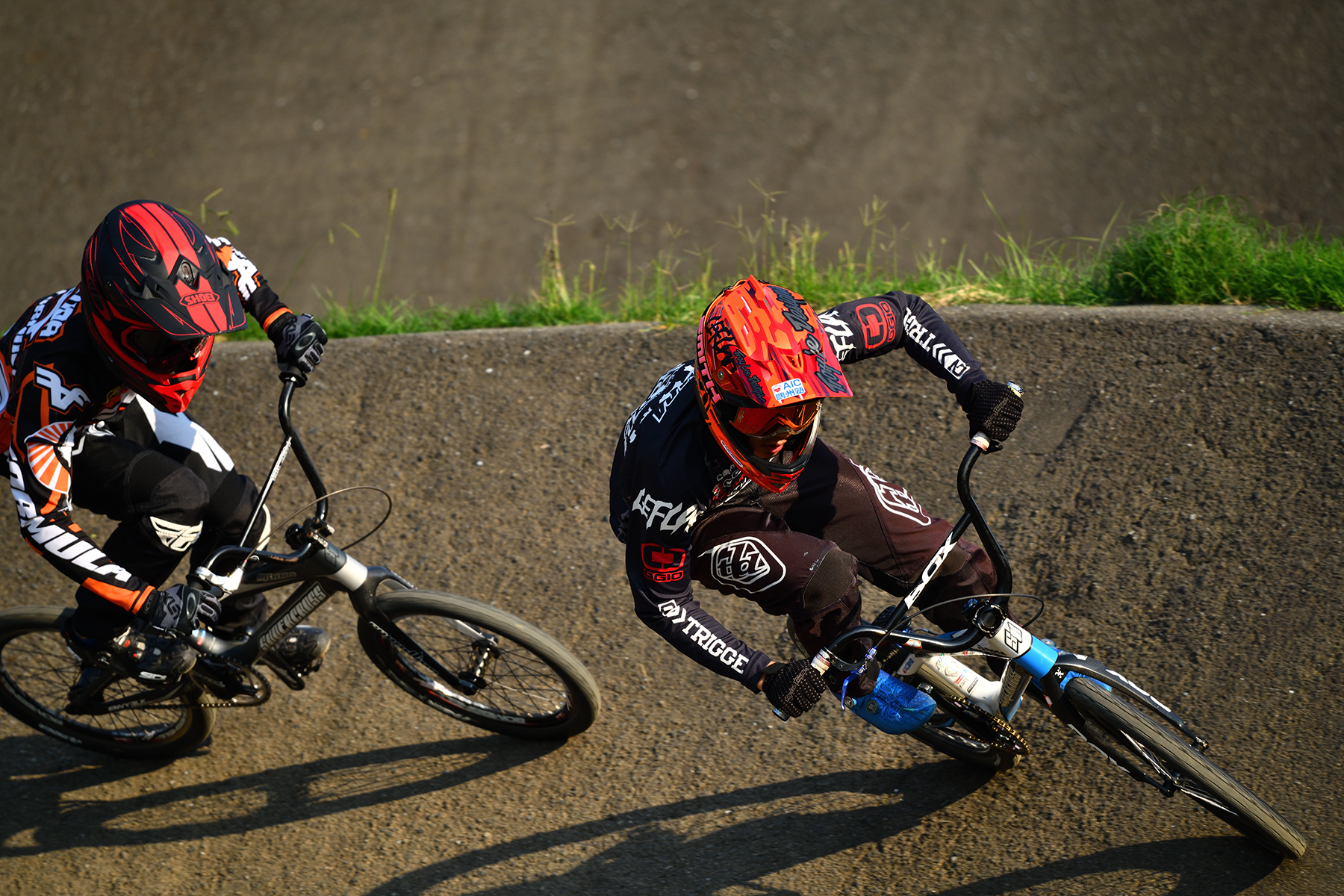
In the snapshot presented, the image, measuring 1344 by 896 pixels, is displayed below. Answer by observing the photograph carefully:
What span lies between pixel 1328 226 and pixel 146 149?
12.4 m

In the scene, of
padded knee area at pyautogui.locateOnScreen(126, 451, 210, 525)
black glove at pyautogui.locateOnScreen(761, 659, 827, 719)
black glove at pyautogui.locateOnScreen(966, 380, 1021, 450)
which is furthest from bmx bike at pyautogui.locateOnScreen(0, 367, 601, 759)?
black glove at pyautogui.locateOnScreen(966, 380, 1021, 450)

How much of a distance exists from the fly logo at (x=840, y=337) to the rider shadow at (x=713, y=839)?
1.87 metres

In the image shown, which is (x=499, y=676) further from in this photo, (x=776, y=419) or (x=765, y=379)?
(x=765, y=379)

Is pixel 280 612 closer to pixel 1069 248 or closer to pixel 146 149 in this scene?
pixel 1069 248

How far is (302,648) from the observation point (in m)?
4.29

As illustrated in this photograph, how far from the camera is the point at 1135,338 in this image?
5.54m

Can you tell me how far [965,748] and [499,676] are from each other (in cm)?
208

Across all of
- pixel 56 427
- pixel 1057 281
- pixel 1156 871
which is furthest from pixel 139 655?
pixel 1057 281

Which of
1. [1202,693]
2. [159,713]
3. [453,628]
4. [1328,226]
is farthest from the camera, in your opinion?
[1328,226]

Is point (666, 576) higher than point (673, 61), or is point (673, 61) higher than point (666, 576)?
point (673, 61)

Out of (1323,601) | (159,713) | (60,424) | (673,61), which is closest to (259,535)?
(60,424)

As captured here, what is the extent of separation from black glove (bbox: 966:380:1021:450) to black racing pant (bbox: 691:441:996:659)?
1.73ft

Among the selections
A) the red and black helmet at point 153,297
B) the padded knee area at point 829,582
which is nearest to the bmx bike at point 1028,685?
the padded knee area at point 829,582

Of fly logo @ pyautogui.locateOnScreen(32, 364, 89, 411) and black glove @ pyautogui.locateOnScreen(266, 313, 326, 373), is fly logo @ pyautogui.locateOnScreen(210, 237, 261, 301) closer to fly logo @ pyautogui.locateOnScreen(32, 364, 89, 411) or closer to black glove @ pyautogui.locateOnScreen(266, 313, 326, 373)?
black glove @ pyautogui.locateOnScreen(266, 313, 326, 373)
